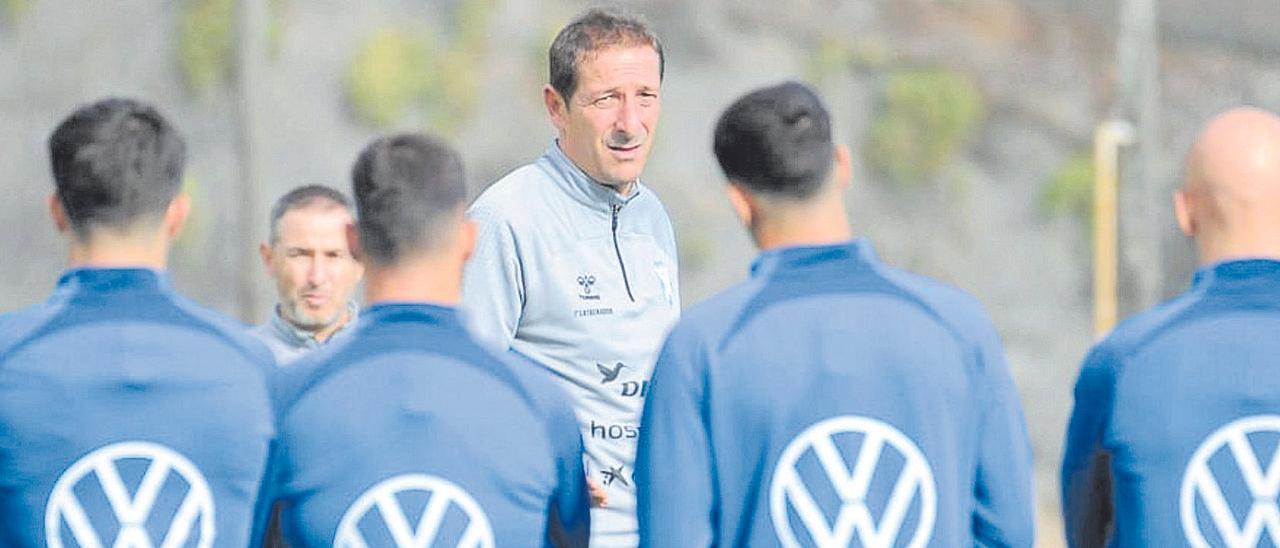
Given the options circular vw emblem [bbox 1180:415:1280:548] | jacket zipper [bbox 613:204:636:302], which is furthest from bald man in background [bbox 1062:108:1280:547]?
jacket zipper [bbox 613:204:636:302]

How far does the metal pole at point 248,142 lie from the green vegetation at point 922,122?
4.68 metres

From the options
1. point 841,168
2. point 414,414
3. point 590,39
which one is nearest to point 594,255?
point 590,39

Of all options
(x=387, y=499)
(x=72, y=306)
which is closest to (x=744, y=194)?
(x=387, y=499)

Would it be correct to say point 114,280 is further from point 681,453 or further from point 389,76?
point 389,76

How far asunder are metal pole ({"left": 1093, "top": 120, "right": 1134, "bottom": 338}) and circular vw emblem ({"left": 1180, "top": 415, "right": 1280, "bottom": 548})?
1415 centimetres

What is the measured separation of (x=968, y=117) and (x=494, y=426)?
15.6 m

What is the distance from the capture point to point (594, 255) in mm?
5516

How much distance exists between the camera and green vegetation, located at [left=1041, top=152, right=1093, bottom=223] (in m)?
18.8

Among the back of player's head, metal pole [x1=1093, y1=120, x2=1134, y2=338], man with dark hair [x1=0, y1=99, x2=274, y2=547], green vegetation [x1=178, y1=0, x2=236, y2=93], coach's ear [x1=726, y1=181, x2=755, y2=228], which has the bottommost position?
metal pole [x1=1093, y1=120, x2=1134, y2=338]

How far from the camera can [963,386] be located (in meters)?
4.28

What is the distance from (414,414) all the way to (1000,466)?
3.35ft

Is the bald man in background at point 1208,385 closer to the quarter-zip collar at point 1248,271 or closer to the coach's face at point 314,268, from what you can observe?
the quarter-zip collar at point 1248,271

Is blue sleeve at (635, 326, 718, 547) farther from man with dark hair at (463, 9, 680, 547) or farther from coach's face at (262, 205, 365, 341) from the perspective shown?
coach's face at (262, 205, 365, 341)

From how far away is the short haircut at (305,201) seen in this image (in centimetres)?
655
